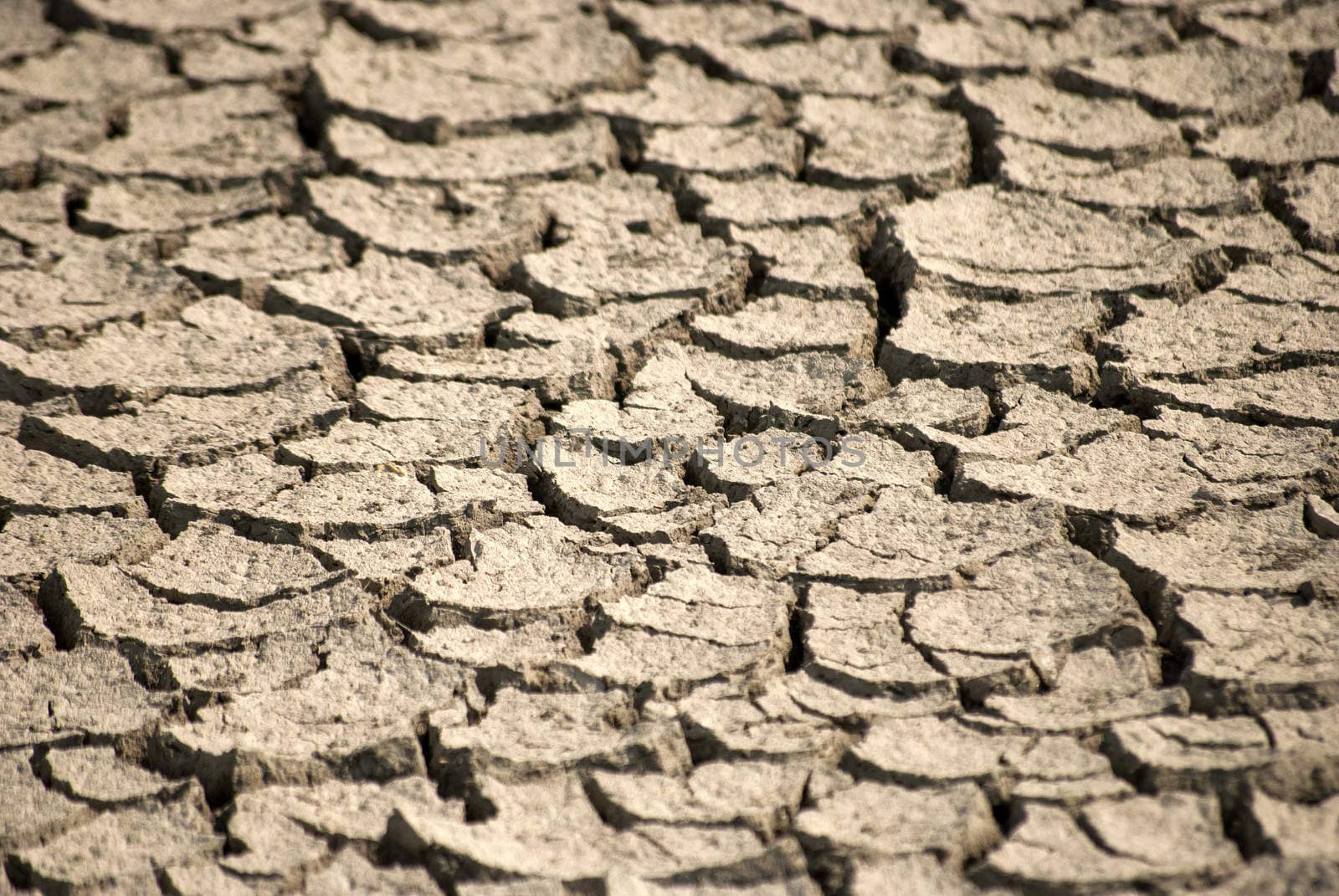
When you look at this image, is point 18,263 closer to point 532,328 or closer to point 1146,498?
point 532,328

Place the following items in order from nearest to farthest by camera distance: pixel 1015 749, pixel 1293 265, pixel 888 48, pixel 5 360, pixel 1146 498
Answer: pixel 1015 749 < pixel 1146 498 < pixel 5 360 < pixel 1293 265 < pixel 888 48

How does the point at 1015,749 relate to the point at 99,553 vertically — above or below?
above

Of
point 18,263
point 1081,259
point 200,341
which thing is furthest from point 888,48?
point 18,263

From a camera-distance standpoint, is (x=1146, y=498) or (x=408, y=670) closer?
(x=408, y=670)

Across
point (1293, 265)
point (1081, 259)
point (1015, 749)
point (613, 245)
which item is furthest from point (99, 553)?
point (1293, 265)

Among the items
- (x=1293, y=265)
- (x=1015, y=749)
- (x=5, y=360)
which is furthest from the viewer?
Result: (x=1293, y=265)

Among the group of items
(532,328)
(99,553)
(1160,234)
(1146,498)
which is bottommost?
(99,553)
